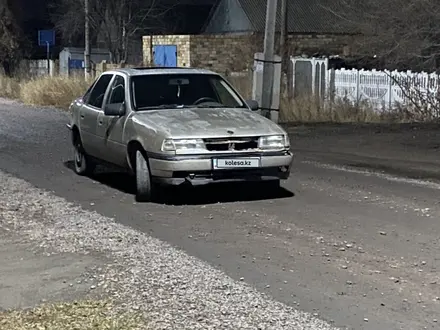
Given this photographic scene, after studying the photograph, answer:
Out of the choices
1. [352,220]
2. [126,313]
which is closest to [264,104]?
[352,220]

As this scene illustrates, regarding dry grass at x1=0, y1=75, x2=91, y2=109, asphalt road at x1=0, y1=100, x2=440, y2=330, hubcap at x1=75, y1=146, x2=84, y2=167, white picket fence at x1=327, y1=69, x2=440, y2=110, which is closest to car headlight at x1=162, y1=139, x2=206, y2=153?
asphalt road at x1=0, y1=100, x2=440, y2=330

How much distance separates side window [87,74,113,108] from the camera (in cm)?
1282

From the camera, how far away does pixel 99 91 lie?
42.8ft

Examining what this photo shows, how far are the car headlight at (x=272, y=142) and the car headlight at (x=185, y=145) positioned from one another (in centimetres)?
71

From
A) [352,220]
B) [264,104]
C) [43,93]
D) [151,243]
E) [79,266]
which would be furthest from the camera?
[43,93]

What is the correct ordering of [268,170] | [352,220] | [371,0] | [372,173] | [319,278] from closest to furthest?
[319,278], [352,220], [268,170], [372,173], [371,0]

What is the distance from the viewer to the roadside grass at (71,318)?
5824 millimetres

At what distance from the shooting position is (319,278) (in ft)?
23.6

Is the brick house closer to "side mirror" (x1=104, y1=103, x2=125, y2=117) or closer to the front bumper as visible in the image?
"side mirror" (x1=104, y1=103, x2=125, y2=117)

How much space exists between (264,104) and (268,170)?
937 cm

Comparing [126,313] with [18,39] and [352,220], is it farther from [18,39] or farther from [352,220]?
[18,39]

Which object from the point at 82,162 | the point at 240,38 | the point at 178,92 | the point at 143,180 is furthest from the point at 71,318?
the point at 240,38

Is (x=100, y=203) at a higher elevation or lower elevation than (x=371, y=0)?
lower

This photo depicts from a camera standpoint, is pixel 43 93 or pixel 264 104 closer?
pixel 264 104
